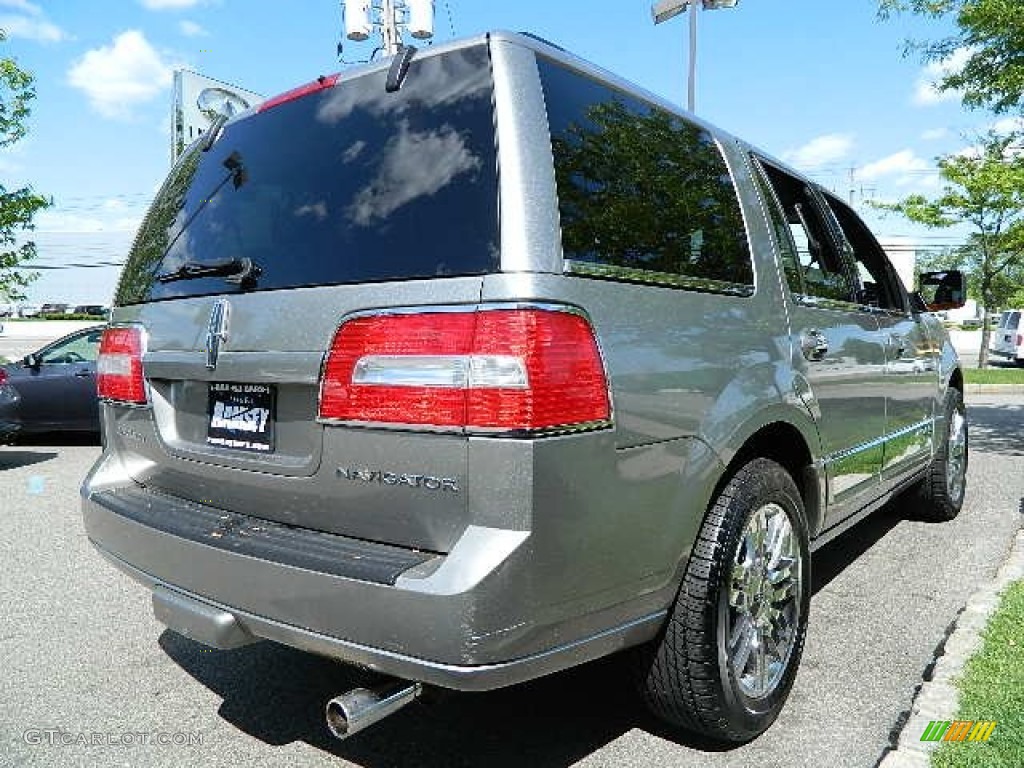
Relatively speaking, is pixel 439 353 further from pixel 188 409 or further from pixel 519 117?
pixel 188 409

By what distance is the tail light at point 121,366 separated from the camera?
2854 millimetres

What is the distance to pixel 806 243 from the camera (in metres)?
3.61

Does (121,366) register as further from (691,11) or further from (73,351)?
(691,11)

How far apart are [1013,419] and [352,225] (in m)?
12.2

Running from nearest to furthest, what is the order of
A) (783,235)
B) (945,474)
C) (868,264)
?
(783,235) → (868,264) → (945,474)

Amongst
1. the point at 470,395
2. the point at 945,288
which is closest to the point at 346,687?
the point at 470,395

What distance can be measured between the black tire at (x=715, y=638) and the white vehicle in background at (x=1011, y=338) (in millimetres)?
27956

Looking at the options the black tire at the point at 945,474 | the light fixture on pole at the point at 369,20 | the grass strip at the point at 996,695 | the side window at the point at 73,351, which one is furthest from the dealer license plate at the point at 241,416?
the light fixture on pole at the point at 369,20

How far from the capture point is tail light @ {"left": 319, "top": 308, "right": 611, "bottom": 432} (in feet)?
6.43

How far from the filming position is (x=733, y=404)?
2.58 meters

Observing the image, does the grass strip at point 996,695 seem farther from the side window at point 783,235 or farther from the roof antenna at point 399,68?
the roof antenna at point 399,68

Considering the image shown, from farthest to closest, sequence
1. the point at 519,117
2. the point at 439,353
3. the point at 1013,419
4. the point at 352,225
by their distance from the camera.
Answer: the point at 1013,419 < the point at 352,225 < the point at 519,117 < the point at 439,353

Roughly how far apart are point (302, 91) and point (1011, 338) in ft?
99.1

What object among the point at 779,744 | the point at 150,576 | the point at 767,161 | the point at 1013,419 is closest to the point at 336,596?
the point at 150,576
